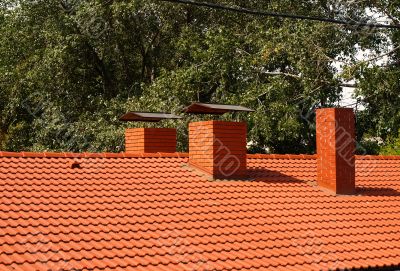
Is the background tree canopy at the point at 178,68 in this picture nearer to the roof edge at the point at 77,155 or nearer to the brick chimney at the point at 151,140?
the brick chimney at the point at 151,140

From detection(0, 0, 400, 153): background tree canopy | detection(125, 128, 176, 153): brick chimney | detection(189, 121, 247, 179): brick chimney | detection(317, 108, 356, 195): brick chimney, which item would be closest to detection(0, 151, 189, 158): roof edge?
detection(189, 121, 247, 179): brick chimney

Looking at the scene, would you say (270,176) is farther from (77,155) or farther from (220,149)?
(77,155)

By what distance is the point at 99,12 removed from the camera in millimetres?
32469

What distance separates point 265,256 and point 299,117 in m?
17.4

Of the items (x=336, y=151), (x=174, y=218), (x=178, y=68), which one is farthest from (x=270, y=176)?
(x=178, y=68)

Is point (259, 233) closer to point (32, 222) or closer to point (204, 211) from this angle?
point (204, 211)

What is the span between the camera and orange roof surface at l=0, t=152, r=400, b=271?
1132 cm

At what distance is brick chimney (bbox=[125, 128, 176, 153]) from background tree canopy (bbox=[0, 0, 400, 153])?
34.1 feet

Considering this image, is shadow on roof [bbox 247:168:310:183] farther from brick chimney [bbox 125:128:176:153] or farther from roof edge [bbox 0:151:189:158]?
brick chimney [bbox 125:128:176:153]

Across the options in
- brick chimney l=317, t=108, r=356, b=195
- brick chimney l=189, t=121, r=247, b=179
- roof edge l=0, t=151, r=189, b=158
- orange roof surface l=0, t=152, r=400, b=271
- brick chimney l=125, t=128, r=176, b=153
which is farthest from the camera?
brick chimney l=125, t=128, r=176, b=153

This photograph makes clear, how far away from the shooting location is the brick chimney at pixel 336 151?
16.3 m

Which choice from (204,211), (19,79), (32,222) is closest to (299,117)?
(19,79)

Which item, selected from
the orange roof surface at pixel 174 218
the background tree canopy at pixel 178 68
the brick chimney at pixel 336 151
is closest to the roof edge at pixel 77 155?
the orange roof surface at pixel 174 218

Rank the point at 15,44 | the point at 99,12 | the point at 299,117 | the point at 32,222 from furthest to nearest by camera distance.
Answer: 1. the point at 15,44
2. the point at 99,12
3. the point at 299,117
4. the point at 32,222
